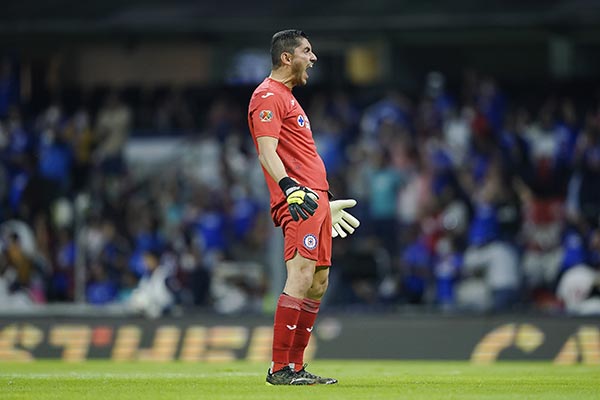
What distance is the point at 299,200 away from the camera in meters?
8.88

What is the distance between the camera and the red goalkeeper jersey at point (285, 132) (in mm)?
9250

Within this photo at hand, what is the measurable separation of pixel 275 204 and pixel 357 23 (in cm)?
1095

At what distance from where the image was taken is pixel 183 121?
75.2 feet

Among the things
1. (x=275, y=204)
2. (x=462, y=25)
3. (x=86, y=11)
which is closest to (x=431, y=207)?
(x=462, y=25)

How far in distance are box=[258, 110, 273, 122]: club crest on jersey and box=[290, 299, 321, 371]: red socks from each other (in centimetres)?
136

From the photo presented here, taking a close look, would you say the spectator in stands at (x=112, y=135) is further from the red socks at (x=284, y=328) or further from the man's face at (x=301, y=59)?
the red socks at (x=284, y=328)

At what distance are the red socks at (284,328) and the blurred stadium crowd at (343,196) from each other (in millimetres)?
8096

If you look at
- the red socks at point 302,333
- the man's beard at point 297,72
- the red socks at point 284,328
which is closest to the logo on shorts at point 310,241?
the red socks at point 284,328

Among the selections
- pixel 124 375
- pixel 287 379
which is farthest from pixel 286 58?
pixel 124 375

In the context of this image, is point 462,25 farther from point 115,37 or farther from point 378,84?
point 115,37

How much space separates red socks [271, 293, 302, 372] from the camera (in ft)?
30.0

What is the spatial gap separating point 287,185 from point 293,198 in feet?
0.41

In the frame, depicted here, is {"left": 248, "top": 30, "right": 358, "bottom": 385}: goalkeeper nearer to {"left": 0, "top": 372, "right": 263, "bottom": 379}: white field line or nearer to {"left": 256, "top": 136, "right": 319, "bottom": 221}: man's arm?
{"left": 256, "top": 136, "right": 319, "bottom": 221}: man's arm

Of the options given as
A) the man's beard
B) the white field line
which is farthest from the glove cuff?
the white field line
